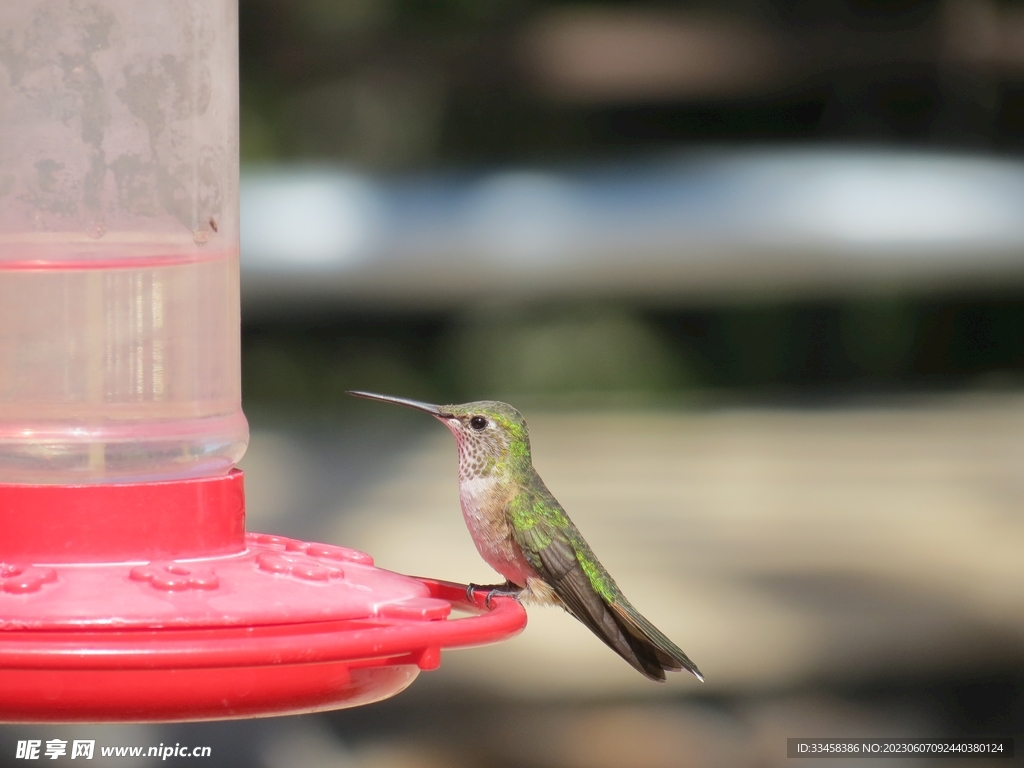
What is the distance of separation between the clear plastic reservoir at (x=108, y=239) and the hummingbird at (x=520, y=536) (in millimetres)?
901

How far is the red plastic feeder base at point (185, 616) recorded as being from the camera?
6.06ft

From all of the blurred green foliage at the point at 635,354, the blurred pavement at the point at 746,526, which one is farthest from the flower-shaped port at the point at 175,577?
the blurred green foliage at the point at 635,354

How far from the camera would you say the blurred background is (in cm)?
482

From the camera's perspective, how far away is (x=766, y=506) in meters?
5.59

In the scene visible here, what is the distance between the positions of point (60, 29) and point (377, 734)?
3.26 meters

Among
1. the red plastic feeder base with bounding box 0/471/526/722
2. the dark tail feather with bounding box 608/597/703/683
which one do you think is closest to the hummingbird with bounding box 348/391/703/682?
the dark tail feather with bounding box 608/597/703/683

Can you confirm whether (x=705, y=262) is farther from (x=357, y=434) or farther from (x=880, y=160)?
(x=357, y=434)

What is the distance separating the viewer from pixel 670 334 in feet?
19.7

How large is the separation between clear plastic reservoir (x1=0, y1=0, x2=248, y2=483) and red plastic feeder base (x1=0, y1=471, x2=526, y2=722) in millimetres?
131

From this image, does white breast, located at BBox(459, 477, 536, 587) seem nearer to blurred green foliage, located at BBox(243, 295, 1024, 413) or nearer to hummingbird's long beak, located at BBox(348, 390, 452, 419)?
hummingbird's long beak, located at BBox(348, 390, 452, 419)

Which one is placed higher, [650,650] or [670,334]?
[670,334]

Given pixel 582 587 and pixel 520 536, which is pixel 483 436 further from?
pixel 582 587

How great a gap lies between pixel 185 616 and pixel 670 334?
4.24m

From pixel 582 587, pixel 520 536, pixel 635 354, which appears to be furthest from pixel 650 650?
pixel 635 354
